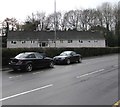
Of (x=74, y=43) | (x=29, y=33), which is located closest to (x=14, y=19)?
(x=29, y=33)

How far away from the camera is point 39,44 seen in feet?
209

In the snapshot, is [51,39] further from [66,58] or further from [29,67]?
[29,67]

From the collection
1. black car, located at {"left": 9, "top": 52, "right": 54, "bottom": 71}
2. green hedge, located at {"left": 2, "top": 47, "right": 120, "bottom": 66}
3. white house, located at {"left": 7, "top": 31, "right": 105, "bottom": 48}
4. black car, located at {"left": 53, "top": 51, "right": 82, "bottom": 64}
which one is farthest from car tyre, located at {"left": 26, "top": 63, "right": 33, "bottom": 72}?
white house, located at {"left": 7, "top": 31, "right": 105, "bottom": 48}

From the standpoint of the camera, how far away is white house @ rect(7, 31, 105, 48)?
64.1m

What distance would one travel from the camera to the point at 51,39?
64312 millimetres

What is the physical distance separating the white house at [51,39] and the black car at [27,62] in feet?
149

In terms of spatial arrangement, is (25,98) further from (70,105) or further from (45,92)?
(70,105)

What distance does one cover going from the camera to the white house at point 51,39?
6412cm

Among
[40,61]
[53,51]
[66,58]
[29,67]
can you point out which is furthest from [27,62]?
[53,51]

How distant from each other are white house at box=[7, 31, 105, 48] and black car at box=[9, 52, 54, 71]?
45.5m

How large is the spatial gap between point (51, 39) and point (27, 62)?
159 feet

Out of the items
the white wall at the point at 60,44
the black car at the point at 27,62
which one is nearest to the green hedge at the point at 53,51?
the black car at the point at 27,62

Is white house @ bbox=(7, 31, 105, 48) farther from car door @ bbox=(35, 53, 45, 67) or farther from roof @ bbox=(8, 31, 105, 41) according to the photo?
car door @ bbox=(35, 53, 45, 67)

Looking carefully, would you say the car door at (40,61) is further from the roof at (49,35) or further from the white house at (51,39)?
the roof at (49,35)
